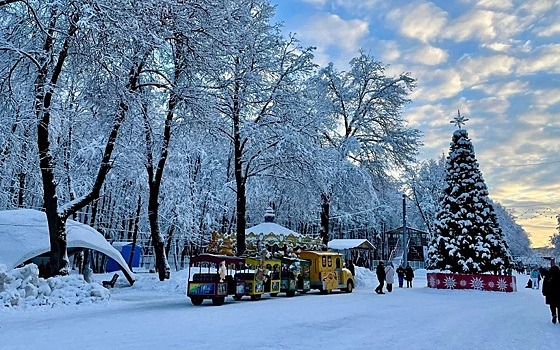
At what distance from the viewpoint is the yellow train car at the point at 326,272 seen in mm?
23375

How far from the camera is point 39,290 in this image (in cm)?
1459

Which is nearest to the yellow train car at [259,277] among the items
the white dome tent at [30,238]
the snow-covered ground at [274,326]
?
the snow-covered ground at [274,326]

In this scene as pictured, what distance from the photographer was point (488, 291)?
25688 millimetres

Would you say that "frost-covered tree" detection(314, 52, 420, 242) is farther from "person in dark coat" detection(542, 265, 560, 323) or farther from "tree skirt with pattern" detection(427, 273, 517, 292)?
"person in dark coat" detection(542, 265, 560, 323)

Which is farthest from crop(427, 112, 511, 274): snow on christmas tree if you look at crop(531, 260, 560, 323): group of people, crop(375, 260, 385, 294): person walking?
crop(531, 260, 560, 323): group of people

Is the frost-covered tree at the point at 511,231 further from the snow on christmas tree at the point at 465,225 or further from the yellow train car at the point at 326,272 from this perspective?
the yellow train car at the point at 326,272

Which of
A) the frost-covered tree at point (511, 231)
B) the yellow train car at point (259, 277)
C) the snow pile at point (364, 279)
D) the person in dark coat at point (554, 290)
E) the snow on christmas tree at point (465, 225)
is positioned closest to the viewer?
the person in dark coat at point (554, 290)

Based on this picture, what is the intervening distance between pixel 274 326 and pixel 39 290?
7.66 metres

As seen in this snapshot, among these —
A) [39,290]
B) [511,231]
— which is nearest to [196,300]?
[39,290]

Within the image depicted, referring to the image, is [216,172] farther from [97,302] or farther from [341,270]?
[97,302]

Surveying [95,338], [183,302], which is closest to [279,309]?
[183,302]

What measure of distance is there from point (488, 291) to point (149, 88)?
19619 mm

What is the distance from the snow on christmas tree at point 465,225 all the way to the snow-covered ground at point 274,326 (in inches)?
350

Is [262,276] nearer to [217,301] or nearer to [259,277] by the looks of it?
[259,277]
